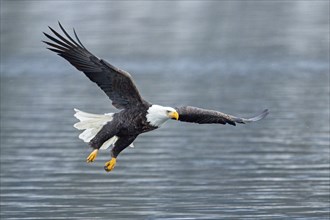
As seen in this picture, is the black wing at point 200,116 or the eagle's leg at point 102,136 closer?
the eagle's leg at point 102,136

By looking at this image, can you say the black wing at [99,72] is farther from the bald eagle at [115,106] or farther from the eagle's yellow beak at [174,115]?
the eagle's yellow beak at [174,115]

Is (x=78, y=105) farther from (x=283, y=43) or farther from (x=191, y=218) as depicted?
(x=283, y=43)

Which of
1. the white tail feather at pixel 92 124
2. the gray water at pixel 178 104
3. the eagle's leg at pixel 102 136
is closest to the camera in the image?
the eagle's leg at pixel 102 136

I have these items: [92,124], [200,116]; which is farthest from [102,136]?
[200,116]

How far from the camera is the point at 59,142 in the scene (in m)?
17.3

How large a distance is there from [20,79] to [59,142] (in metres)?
10.2

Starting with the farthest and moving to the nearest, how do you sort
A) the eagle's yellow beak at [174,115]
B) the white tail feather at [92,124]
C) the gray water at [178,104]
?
the gray water at [178,104]
the white tail feather at [92,124]
the eagle's yellow beak at [174,115]

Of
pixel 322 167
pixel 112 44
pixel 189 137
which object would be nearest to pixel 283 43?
pixel 112 44

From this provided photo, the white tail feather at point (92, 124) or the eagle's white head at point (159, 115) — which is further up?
the eagle's white head at point (159, 115)

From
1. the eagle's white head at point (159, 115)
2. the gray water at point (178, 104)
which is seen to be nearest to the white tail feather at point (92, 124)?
the eagle's white head at point (159, 115)

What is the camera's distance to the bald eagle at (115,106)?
35.4 ft

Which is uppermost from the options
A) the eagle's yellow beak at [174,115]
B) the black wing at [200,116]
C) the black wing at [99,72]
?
the black wing at [99,72]

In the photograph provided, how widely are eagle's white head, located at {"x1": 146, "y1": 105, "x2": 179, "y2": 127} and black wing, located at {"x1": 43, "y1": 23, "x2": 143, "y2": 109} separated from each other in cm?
21

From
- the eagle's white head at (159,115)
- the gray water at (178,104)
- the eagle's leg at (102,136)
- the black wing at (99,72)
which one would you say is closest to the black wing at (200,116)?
the eagle's white head at (159,115)
